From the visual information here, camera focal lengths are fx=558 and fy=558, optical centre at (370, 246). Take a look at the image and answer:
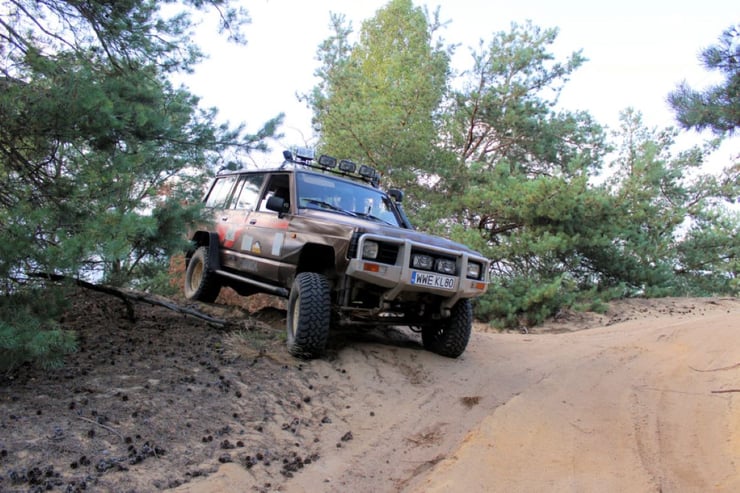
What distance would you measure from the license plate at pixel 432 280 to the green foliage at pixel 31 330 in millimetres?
2956

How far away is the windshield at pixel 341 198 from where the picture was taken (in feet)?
21.2

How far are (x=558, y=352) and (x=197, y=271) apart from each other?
17.0 ft

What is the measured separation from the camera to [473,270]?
599 centimetres

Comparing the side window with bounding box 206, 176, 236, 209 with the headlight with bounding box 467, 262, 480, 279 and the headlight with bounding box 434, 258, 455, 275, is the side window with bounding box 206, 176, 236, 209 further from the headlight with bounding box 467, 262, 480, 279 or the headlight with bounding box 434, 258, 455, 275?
the headlight with bounding box 467, 262, 480, 279

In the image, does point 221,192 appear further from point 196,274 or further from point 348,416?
point 348,416

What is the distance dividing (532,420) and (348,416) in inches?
58.5

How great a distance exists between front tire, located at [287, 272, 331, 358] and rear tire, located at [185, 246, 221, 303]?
255 cm

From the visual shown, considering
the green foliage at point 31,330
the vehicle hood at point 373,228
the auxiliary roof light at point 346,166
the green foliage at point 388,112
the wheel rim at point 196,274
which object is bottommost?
the green foliage at point 31,330

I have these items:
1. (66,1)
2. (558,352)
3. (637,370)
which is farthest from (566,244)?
(66,1)

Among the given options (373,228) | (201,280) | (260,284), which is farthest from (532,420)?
(201,280)

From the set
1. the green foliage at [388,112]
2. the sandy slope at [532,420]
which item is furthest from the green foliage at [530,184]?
the sandy slope at [532,420]

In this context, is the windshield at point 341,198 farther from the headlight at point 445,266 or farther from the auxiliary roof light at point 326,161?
the headlight at point 445,266

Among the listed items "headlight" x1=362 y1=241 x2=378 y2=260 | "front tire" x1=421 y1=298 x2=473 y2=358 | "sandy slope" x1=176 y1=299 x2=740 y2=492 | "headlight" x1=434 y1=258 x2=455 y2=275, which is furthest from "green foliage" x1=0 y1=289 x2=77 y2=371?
"front tire" x1=421 y1=298 x2=473 y2=358

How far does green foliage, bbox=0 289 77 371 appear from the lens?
11.6 ft
